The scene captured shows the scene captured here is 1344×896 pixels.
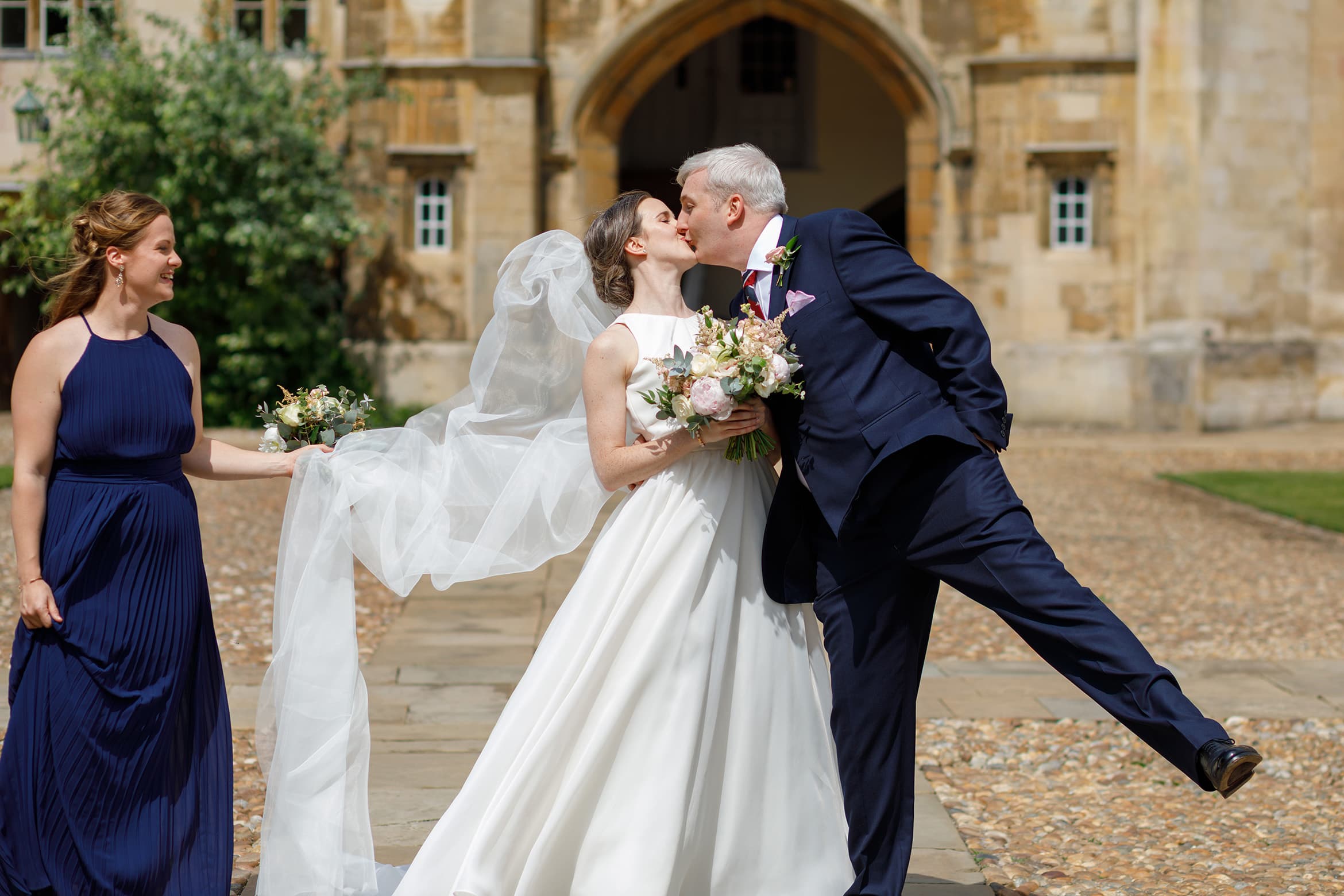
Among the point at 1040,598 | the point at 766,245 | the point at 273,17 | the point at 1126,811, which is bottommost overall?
the point at 1126,811

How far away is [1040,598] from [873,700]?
1.30 ft

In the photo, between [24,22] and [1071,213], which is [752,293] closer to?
[1071,213]

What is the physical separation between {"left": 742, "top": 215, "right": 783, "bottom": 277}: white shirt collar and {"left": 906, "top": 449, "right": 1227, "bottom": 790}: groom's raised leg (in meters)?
0.54

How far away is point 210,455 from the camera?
3.15m

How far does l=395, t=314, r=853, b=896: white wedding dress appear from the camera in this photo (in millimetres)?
2816

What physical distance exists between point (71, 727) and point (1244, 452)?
41.2 ft

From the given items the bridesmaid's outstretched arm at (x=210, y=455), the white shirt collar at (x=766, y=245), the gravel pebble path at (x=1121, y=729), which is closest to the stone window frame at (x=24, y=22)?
the gravel pebble path at (x=1121, y=729)

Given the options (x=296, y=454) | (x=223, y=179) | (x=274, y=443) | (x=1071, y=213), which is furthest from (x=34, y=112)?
(x=296, y=454)

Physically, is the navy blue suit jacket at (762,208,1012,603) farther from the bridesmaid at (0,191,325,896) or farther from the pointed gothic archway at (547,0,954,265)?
the pointed gothic archway at (547,0,954,265)

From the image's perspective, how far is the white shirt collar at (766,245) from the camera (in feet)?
9.55

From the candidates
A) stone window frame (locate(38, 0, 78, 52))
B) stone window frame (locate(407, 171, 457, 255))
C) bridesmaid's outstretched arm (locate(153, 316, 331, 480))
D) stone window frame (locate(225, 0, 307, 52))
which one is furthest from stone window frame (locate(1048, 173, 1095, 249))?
bridesmaid's outstretched arm (locate(153, 316, 331, 480))

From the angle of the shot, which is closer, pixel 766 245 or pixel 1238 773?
pixel 1238 773

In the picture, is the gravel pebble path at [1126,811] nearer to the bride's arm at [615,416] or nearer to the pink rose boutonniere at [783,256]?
the bride's arm at [615,416]

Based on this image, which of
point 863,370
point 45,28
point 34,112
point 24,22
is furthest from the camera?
point 24,22
